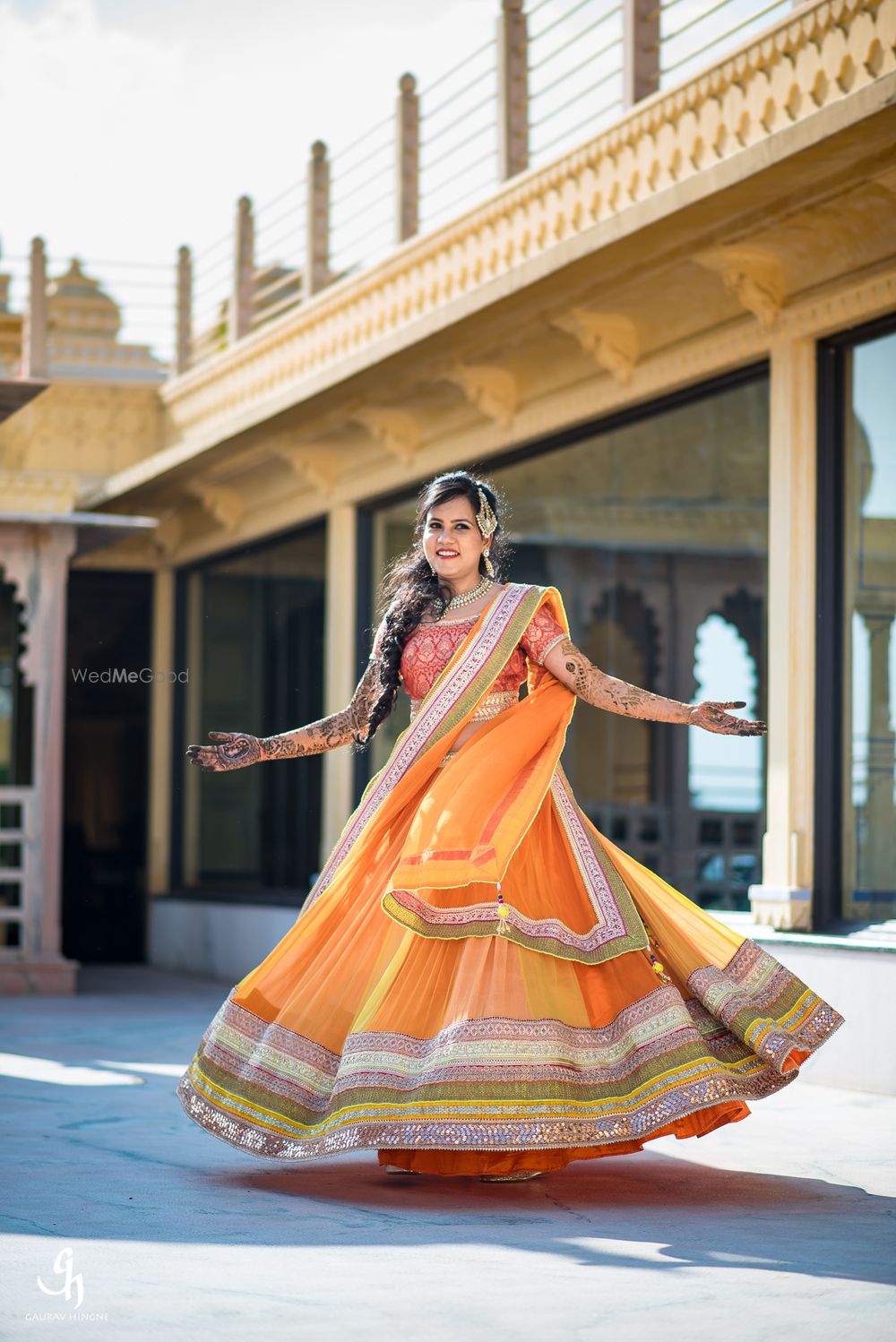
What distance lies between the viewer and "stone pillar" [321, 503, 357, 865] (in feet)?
33.2

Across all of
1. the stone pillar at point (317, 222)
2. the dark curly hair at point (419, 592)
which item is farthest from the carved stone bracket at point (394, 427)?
the dark curly hair at point (419, 592)

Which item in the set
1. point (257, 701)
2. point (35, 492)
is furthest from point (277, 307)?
point (257, 701)

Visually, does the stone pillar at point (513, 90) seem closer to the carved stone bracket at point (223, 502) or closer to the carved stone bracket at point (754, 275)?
the carved stone bracket at point (754, 275)

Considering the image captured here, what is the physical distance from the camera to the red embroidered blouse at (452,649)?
449cm

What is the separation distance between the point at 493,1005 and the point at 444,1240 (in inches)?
25.3

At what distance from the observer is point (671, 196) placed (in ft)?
19.1

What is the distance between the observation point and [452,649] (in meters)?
4.54

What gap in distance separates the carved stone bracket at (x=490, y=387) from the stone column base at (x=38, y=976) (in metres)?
3.82

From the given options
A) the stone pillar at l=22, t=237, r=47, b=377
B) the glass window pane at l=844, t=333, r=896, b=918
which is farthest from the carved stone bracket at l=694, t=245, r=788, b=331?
the stone pillar at l=22, t=237, r=47, b=377

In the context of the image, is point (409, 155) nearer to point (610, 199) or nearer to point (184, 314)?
point (610, 199)

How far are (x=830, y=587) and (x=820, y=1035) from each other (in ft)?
8.65

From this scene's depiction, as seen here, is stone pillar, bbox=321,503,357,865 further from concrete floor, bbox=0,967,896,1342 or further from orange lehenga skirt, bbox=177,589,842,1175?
orange lehenga skirt, bbox=177,589,842,1175

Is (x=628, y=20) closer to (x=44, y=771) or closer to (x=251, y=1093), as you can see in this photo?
(x=251, y=1093)

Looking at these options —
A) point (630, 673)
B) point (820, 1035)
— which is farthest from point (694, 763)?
point (820, 1035)
